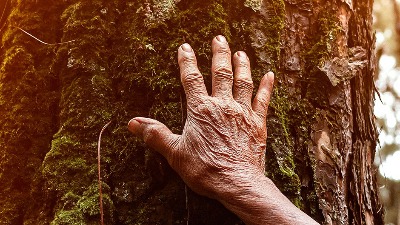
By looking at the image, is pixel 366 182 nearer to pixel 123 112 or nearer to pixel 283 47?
pixel 283 47

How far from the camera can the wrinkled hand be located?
87.3 inches

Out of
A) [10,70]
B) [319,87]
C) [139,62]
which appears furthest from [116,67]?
[319,87]

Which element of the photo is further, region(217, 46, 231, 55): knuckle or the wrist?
region(217, 46, 231, 55): knuckle

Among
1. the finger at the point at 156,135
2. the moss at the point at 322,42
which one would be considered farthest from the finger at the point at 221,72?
the moss at the point at 322,42

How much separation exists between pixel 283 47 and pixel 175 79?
0.73m

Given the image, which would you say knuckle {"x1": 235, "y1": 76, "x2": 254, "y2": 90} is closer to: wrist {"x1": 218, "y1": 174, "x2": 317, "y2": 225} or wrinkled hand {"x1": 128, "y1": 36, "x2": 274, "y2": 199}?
wrinkled hand {"x1": 128, "y1": 36, "x2": 274, "y2": 199}

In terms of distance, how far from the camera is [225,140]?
2.27 meters

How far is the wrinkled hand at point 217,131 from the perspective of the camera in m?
2.22

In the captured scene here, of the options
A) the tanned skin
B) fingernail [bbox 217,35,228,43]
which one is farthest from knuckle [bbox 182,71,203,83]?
fingernail [bbox 217,35,228,43]

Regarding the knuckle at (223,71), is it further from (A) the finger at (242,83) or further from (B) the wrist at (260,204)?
(B) the wrist at (260,204)

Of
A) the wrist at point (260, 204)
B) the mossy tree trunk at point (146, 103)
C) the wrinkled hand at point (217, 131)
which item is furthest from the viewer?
the mossy tree trunk at point (146, 103)

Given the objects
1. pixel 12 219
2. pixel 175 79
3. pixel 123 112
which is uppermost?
pixel 175 79

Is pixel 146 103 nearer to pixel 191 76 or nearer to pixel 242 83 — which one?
pixel 191 76

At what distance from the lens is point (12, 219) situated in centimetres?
246
